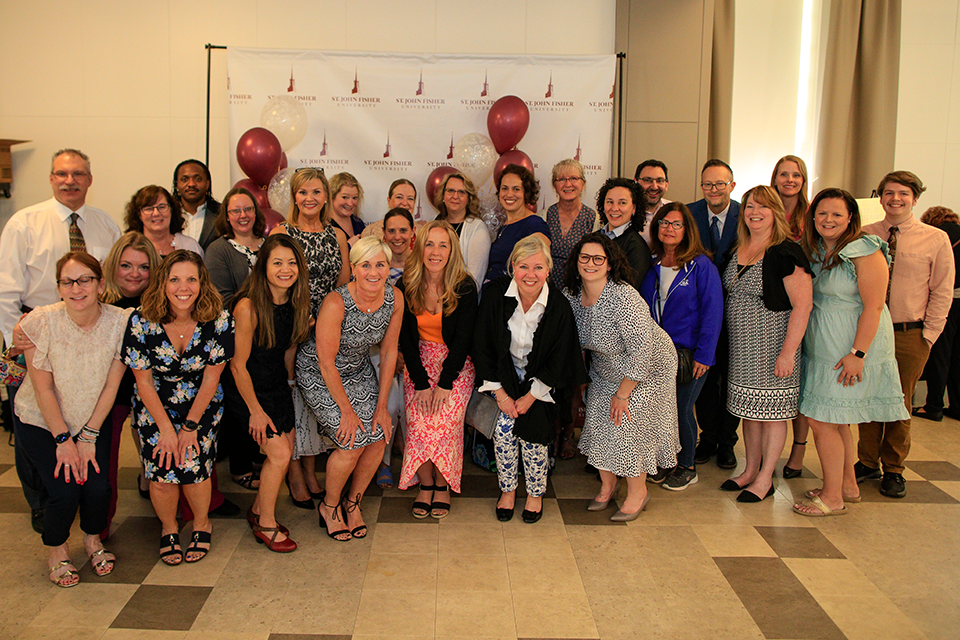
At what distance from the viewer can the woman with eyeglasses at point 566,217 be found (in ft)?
12.6

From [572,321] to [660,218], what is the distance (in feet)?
2.42

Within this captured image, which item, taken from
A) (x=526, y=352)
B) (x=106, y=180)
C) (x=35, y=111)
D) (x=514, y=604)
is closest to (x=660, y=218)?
(x=526, y=352)

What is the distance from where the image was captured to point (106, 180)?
209 inches

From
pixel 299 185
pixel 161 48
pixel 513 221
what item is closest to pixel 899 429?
pixel 513 221

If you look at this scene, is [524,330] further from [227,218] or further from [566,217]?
[227,218]

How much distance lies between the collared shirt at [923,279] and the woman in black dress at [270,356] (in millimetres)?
3128

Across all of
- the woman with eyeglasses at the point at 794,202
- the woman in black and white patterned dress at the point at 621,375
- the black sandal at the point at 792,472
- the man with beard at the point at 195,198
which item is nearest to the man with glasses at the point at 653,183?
the woman with eyeglasses at the point at 794,202

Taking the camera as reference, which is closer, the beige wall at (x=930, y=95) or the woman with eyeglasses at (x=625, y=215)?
the woman with eyeglasses at (x=625, y=215)

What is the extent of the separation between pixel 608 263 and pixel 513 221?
88 centimetres

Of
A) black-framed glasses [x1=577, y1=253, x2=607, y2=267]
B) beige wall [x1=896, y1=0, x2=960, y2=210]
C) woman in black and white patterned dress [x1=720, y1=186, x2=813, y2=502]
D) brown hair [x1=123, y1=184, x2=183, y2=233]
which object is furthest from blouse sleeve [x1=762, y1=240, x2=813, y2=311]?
beige wall [x1=896, y1=0, x2=960, y2=210]

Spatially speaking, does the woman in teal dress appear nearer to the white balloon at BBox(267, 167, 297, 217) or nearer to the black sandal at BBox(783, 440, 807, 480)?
the black sandal at BBox(783, 440, 807, 480)

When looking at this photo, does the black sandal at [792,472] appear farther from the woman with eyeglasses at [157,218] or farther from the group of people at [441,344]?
the woman with eyeglasses at [157,218]

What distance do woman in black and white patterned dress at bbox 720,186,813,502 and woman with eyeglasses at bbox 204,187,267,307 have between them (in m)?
2.43

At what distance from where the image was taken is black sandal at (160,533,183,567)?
276 cm
